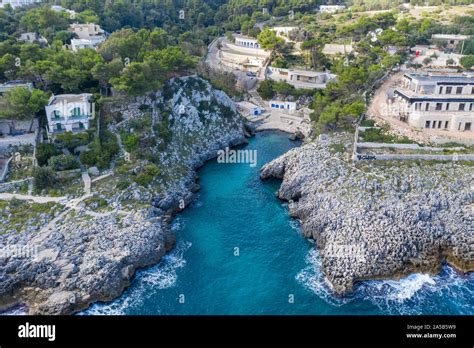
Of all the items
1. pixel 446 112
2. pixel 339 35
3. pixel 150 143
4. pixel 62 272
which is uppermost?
pixel 339 35

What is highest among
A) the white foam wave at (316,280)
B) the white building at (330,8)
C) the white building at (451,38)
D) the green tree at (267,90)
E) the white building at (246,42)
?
the white building at (330,8)

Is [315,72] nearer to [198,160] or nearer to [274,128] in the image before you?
[274,128]

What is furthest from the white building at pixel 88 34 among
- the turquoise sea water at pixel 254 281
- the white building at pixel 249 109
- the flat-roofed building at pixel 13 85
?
the turquoise sea water at pixel 254 281

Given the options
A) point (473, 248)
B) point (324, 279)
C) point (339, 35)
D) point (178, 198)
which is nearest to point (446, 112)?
point (473, 248)

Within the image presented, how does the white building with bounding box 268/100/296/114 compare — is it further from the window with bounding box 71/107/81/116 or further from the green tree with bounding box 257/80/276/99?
the window with bounding box 71/107/81/116

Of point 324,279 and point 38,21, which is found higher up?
point 38,21

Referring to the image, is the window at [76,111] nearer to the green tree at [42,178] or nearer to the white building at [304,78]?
the green tree at [42,178]
